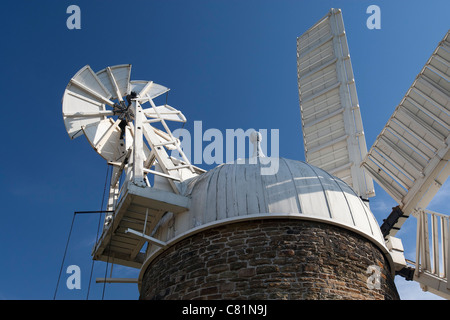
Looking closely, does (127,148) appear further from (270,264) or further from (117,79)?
(270,264)

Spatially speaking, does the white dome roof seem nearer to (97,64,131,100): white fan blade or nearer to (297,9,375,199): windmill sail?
(97,64,131,100): white fan blade

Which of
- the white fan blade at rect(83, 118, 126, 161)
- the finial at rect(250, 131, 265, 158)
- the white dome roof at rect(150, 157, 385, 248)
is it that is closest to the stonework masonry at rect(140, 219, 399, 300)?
the white dome roof at rect(150, 157, 385, 248)

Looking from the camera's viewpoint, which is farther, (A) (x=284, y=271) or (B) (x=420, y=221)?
(B) (x=420, y=221)

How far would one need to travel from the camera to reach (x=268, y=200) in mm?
10633

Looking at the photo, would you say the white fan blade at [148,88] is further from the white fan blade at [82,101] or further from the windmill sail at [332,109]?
the windmill sail at [332,109]

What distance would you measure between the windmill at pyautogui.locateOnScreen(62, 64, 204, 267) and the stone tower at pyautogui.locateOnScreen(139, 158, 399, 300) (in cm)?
72

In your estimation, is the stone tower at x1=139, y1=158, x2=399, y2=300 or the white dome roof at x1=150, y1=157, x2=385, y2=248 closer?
the stone tower at x1=139, y1=158, x2=399, y2=300

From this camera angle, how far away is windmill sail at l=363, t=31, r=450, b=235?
17031 millimetres
